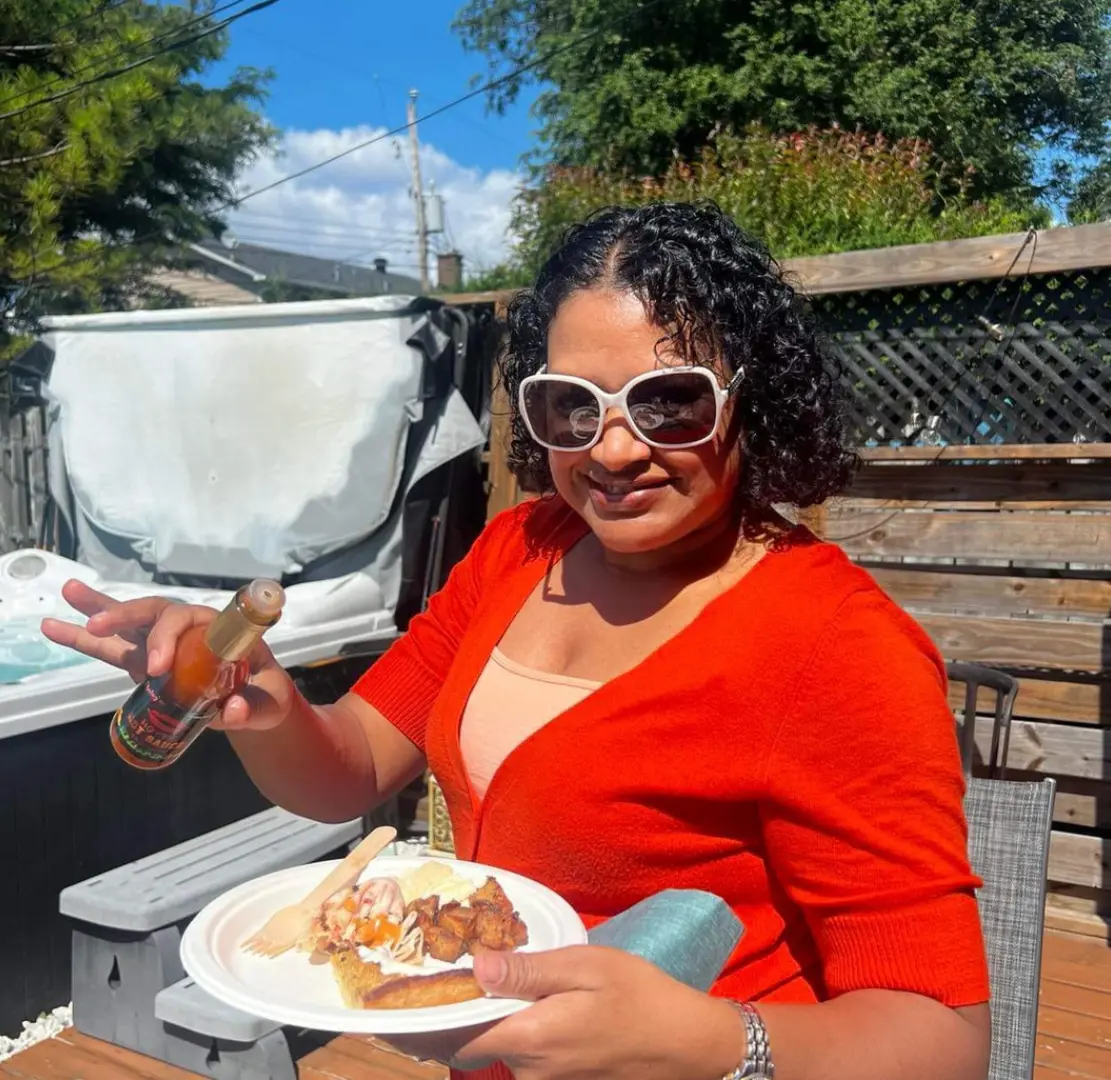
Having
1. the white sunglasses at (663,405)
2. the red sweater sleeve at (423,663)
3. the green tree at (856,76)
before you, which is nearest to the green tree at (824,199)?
the red sweater sleeve at (423,663)

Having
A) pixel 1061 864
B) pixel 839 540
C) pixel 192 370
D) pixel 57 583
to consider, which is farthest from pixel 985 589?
pixel 57 583

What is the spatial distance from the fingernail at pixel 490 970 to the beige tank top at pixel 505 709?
370 mm

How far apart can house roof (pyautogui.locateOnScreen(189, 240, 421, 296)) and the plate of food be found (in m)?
29.6

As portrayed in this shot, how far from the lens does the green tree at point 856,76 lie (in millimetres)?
12070

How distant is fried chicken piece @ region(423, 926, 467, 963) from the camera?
1030 millimetres

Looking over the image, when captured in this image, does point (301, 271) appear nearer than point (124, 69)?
No

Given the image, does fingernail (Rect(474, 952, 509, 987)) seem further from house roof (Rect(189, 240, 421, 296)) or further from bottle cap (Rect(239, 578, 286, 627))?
house roof (Rect(189, 240, 421, 296))

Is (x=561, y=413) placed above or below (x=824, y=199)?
below

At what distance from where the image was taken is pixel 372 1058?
2828 millimetres

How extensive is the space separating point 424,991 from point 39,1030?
2730mm

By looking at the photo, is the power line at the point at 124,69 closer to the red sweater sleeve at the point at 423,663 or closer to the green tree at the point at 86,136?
the green tree at the point at 86,136

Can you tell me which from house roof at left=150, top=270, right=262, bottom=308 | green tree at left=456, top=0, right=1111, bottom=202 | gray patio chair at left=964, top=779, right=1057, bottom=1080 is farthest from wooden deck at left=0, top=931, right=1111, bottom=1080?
house roof at left=150, top=270, right=262, bottom=308

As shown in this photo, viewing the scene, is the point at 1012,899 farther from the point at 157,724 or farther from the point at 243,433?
the point at 243,433

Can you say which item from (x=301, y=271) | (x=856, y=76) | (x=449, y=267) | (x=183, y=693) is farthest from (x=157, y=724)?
(x=301, y=271)
